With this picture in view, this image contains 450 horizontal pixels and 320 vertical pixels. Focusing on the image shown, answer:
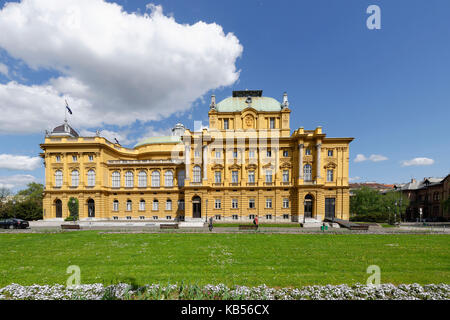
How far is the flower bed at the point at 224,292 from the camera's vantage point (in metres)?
7.76

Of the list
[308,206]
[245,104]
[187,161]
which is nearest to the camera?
[308,206]

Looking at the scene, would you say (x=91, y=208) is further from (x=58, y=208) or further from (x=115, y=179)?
(x=115, y=179)

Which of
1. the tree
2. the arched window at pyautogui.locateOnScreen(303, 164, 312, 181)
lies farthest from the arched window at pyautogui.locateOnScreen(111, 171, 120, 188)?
the tree

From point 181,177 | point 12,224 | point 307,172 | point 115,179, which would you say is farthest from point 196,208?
point 12,224

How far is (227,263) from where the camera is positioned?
12430 millimetres

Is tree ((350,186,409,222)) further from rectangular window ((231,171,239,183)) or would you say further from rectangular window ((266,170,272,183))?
rectangular window ((231,171,239,183))

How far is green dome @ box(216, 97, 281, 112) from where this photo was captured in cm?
4353

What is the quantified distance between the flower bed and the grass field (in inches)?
31.4

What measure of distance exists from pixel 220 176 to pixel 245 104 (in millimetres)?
17623

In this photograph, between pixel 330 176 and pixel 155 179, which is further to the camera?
pixel 155 179

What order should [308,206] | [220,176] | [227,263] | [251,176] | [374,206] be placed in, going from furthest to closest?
[374,206]
[220,176]
[251,176]
[308,206]
[227,263]

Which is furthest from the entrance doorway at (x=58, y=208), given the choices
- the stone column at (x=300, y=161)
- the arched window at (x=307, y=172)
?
the arched window at (x=307, y=172)
